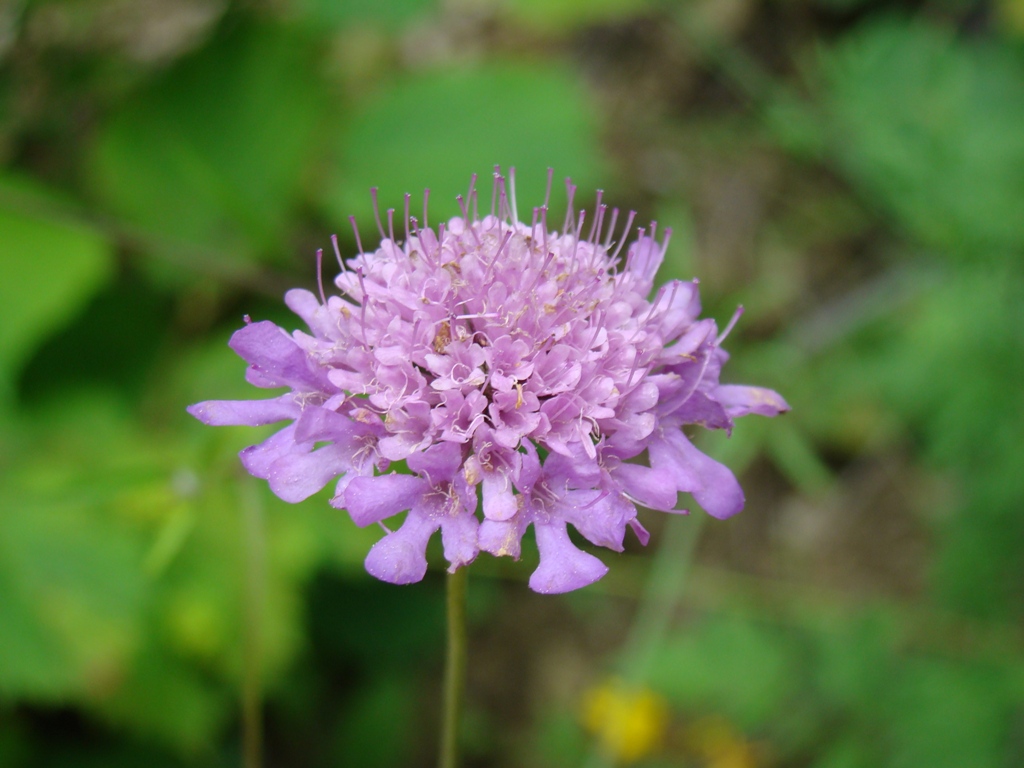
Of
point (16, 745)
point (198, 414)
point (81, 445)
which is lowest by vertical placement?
point (16, 745)

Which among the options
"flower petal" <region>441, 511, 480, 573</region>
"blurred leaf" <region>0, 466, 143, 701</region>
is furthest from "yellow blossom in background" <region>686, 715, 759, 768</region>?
"flower petal" <region>441, 511, 480, 573</region>

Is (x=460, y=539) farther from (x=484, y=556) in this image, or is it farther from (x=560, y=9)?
(x=560, y=9)

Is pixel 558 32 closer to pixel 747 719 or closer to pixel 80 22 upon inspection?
pixel 80 22

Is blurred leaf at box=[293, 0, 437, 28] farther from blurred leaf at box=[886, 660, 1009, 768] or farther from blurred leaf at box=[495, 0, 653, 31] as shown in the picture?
blurred leaf at box=[886, 660, 1009, 768]

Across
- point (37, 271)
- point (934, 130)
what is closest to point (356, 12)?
point (37, 271)

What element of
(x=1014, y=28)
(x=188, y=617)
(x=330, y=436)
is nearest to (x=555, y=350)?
(x=330, y=436)

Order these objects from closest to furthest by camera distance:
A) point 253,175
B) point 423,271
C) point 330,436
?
point 330,436 → point 423,271 → point 253,175

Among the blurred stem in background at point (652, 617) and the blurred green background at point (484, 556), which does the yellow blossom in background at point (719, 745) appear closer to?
the blurred green background at point (484, 556)
